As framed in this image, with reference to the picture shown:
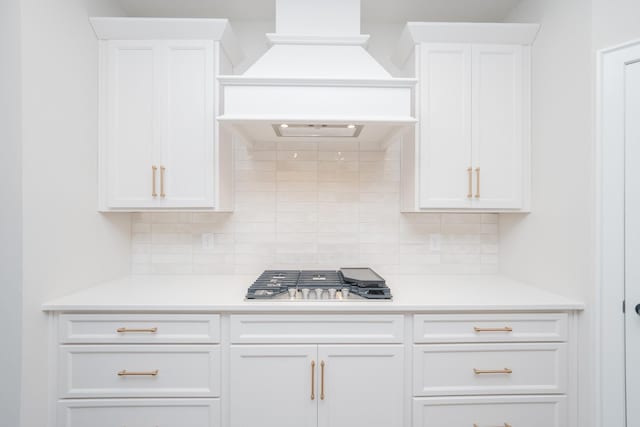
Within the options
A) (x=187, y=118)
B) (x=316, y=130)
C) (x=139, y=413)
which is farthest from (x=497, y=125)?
(x=139, y=413)

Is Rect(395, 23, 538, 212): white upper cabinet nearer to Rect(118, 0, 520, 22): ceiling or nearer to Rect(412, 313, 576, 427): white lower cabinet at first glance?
Rect(118, 0, 520, 22): ceiling

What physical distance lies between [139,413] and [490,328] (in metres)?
1.69

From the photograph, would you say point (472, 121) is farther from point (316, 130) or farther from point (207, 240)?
point (207, 240)

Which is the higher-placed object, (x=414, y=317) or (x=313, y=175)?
(x=313, y=175)

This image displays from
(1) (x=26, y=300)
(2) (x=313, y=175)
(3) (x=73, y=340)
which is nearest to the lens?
(1) (x=26, y=300)

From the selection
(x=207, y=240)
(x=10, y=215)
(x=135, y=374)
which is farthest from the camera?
(x=207, y=240)

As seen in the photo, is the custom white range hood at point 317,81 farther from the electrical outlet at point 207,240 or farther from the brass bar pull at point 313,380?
the brass bar pull at point 313,380

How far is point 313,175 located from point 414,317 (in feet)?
3.68

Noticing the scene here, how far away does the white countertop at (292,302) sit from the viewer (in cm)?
155

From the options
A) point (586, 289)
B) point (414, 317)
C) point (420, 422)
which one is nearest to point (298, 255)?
point (414, 317)

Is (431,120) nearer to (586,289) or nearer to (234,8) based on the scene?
(586,289)

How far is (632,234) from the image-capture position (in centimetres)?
143

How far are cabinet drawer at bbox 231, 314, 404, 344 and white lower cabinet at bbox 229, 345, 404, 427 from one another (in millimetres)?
33

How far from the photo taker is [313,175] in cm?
226
